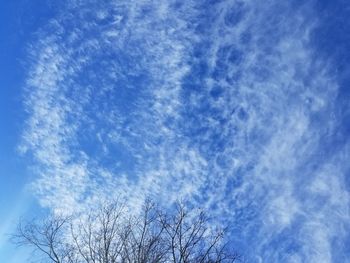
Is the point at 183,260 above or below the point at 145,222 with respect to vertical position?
below

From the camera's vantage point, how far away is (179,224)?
24.8 meters

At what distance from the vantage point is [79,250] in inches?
946

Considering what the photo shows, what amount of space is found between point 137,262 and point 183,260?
2.33 metres

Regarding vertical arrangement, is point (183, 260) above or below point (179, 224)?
below

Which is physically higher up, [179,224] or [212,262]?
[179,224]

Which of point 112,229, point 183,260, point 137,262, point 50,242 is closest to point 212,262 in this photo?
point 183,260

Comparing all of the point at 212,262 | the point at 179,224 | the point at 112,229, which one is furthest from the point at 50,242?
the point at 212,262

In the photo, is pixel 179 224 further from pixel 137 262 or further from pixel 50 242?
pixel 50 242

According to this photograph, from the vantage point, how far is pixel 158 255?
2395 cm

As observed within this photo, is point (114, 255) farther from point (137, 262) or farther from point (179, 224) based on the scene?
point (179, 224)

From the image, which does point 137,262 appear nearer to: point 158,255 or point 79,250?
point 158,255

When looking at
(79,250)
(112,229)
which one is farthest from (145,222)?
(79,250)

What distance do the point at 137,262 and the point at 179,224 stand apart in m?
2.90

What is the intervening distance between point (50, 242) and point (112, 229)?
3.20m
